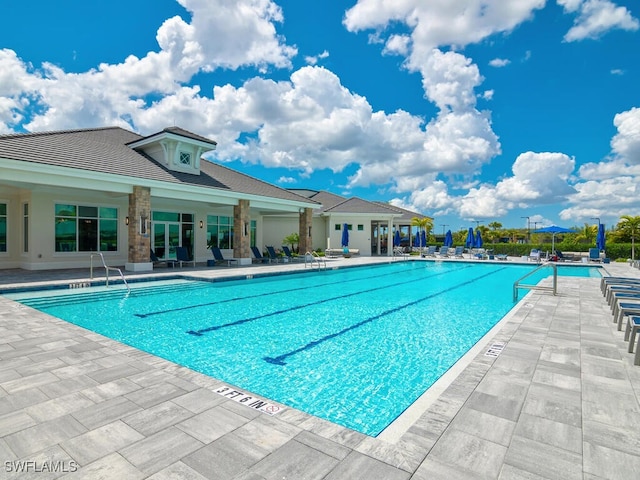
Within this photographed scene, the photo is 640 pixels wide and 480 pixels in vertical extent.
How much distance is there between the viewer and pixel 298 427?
278 cm

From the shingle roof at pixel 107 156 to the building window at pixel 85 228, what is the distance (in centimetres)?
267

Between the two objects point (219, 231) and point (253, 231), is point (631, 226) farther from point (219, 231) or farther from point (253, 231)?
point (219, 231)

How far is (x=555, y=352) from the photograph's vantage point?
4.79 m

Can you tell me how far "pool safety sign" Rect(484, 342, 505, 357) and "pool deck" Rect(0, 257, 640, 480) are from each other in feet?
0.42

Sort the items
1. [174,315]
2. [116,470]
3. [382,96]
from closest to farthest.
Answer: [116,470], [174,315], [382,96]

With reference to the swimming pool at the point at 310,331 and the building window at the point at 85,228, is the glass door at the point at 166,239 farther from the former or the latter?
the swimming pool at the point at 310,331

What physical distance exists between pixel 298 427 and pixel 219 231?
19308 millimetres

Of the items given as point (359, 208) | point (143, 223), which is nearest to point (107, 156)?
point (143, 223)

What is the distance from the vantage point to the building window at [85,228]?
1467cm

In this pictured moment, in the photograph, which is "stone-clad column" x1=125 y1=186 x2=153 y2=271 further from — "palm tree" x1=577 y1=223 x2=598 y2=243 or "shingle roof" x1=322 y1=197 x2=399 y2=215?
"palm tree" x1=577 y1=223 x2=598 y2=243

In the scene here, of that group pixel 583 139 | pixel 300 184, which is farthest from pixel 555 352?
pixel 300 184

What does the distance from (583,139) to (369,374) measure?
92.7ft

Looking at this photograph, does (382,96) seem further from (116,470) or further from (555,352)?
(116,470)

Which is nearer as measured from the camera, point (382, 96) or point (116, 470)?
point (116, 470)
